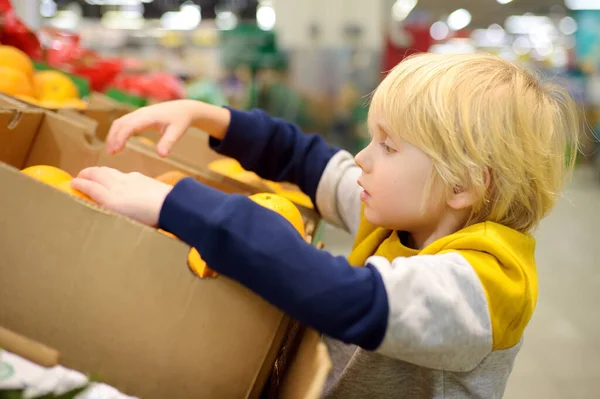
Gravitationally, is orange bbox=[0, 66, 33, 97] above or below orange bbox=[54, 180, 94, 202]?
above

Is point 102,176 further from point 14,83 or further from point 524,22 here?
point 524,22

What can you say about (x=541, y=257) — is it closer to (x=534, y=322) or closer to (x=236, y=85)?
(x=534, y=322)

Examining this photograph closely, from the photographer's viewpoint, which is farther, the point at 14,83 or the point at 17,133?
the point at 14,83

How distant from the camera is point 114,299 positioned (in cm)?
78

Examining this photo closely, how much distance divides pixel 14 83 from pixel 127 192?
96 cm

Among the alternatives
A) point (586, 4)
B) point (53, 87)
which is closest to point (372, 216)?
point (53, 87)

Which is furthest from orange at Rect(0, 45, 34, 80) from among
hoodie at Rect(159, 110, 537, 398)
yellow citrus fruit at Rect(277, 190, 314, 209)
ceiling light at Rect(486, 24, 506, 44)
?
ceiling light at Rect(486, 24, 506, 44)

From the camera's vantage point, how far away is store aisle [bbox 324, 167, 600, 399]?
92.1 inches

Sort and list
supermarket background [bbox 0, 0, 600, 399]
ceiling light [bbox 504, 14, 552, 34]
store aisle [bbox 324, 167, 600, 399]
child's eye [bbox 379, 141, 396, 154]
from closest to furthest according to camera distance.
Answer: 1. child's eye [bbox 379, 141, 396, 154]
2. store aisle [bbox 324, 167, 600, 399]
3. supermarket background [bbox 0, 0, 600, 399]
4. ceiling light [bbox 504, 14, 552, 34]

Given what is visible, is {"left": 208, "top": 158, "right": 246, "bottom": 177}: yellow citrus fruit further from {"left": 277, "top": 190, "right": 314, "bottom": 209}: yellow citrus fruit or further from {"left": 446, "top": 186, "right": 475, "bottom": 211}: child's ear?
{"left": 446, "top": 186, "right": 475, "bottom": 211}: child's ear

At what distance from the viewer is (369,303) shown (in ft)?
2.52

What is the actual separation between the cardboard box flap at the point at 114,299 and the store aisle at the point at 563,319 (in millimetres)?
742

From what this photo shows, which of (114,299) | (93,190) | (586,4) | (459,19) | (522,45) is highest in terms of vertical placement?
(586,4)

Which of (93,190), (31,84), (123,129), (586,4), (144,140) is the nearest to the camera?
(93,190)
